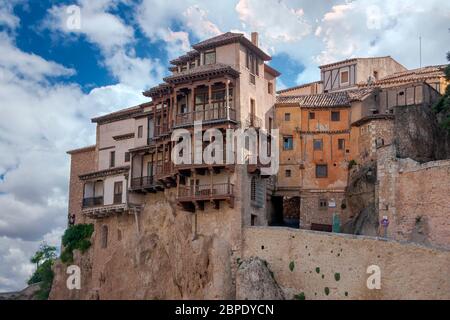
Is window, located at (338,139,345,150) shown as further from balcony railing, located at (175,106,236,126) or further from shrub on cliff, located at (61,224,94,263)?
shrub on cliff, located at (61,224,94,263)

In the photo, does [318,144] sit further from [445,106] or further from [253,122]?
[445,106]

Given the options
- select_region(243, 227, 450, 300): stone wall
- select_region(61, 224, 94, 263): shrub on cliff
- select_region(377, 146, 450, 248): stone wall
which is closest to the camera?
select_region(243, 227, 450, 300): stone wall

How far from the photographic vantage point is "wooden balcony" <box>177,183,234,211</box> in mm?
50844

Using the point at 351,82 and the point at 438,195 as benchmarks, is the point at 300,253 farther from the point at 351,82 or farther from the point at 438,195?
the point at 351,82

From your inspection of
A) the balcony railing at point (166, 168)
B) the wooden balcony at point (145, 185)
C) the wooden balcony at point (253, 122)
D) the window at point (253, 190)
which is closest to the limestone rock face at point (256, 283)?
the window at point (253, 190)

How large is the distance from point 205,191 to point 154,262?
6.74m

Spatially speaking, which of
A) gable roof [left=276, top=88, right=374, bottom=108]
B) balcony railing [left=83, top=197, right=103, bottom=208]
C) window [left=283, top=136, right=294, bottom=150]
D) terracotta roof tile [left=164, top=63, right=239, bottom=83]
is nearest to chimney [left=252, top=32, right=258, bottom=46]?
terracotta roof tile [left=164, top=63, right=239, bottom=83]

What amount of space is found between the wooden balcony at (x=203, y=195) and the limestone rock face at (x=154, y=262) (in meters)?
1.17

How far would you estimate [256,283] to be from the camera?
47.1 meters

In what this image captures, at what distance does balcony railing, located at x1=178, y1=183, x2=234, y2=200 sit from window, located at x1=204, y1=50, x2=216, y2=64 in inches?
360

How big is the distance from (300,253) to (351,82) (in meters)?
→ 31.8

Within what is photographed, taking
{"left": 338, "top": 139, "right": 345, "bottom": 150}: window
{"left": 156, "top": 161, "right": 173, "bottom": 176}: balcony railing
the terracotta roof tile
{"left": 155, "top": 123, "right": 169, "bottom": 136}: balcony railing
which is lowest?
{"left": 156, "top": 161, "right": 173, "bottom": 176}: balcony railing
